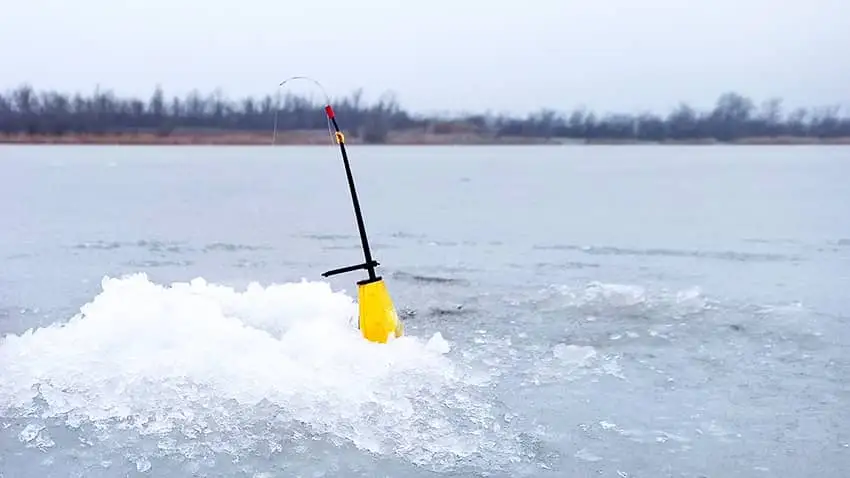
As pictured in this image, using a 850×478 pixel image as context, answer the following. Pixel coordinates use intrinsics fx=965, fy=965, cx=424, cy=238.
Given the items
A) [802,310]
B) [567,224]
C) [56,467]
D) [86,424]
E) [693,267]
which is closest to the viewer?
[56,467]

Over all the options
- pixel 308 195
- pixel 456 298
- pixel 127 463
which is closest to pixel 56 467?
pixel 127 463

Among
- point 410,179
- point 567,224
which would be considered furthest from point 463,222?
point 410,179

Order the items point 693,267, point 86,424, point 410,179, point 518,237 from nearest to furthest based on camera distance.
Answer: point 86,424, point 693,267, point 518,237, point 410,179

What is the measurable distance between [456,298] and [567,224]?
8373 mm

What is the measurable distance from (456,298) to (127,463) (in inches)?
185

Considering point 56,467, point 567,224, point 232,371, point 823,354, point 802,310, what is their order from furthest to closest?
point 567,224, point 802,310, point 823,354, point 232,371, point 56,467

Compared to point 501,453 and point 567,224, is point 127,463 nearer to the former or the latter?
point 501,453

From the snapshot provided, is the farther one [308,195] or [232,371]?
[308,195]

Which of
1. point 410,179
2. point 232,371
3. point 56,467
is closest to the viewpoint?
point 56,467

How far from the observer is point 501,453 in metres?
4.68

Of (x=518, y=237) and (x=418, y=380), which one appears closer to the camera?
(x=418, y=380)

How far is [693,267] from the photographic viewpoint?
11156mm

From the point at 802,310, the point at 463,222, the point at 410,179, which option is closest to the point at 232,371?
the point at 802,310

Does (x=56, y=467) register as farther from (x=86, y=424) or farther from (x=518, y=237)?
(x=518, y=237)
